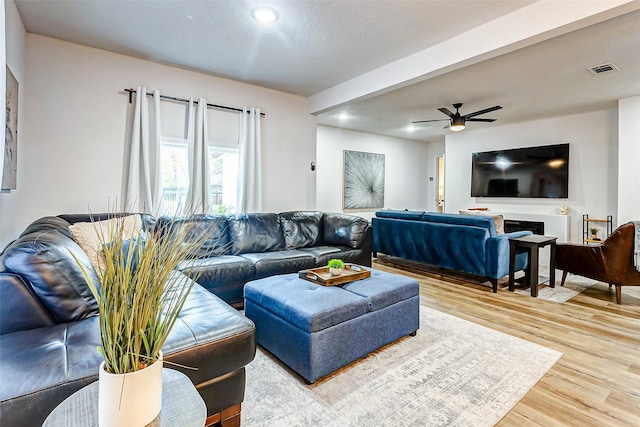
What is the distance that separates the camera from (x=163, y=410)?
37.9 inches

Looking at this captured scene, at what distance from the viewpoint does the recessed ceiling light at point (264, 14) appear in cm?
257

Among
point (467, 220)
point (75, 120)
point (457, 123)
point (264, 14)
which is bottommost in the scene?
point (467, 220)

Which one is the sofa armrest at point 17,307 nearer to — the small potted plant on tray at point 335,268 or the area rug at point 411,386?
the area rug at point 411,386

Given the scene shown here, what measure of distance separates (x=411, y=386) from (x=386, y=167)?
21.3 ft

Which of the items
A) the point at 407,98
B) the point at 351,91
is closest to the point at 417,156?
the point at 407,98

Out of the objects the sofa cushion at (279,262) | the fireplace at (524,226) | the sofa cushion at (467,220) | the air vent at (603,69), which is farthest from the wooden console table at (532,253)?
the fireplace at (524,226)

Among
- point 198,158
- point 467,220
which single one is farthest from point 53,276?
point 467,220

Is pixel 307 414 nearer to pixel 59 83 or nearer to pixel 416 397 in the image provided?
pixel 416 397

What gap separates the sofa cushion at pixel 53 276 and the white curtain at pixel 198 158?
2302 mm

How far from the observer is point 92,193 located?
338 centimetres

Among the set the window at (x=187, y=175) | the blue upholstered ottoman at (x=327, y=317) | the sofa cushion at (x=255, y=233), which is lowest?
the blue upholstered ottoman at (x=327, y=317)

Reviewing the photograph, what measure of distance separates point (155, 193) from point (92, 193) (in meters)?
0.59

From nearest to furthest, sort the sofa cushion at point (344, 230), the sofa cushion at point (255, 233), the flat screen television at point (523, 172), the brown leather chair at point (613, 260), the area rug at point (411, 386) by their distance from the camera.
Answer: the area rug at point (411, 386), the brown leather chair at point (613, 260), the sofa cushion at point (255, 233), the sofa cushion at point (344, 230), the flat screen television at point (523, 172)

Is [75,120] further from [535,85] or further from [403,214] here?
[535,85]
